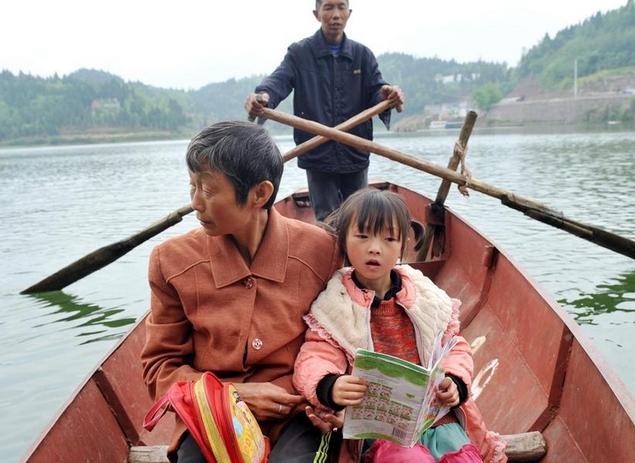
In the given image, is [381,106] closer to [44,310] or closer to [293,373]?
[293,373]

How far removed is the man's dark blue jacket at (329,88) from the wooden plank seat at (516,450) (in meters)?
2.65

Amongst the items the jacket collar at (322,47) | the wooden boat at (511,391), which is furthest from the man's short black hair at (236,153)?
the jacket collar at (322,47)

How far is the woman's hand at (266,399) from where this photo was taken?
1.82 m

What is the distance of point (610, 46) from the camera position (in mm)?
97438

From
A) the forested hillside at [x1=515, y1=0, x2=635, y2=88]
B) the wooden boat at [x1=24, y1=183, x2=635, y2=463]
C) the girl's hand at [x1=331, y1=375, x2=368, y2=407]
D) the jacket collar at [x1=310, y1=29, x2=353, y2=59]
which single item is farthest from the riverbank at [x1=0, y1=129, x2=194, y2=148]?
the girl's hand at [x1=331, y1=375, x2=368, y2=407]

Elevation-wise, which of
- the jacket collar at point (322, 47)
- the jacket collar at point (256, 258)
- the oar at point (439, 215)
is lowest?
the oar at point (439, 215)

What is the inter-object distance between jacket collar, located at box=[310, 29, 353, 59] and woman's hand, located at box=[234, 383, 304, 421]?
3.11 m

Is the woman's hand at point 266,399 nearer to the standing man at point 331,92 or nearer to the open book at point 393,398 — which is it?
the open book at point 393,398

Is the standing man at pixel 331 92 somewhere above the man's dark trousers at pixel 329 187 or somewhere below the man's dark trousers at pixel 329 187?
above

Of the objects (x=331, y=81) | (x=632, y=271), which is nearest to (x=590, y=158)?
(x=632, y=271)

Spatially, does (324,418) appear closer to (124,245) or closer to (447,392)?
(447,392)

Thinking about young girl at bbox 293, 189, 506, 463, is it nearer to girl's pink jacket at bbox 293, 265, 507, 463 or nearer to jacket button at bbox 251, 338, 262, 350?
girl's pink jacket at bbox 293, 265, 507, 463

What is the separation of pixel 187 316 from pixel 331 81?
9.92 ft

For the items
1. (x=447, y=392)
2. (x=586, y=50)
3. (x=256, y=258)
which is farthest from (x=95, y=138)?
(x=447, y=392)
